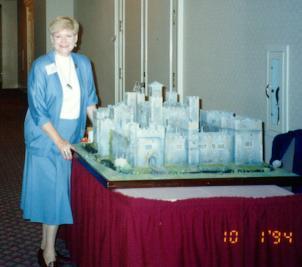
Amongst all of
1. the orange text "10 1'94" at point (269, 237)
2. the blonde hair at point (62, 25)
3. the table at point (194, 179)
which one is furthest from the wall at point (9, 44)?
the orange text "10 1'94" at point (269, 237)

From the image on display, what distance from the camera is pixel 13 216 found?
4551 mm

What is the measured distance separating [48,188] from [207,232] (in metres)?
1.23

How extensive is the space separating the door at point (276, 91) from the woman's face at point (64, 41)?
1257mm

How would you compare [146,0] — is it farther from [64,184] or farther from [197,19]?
[64,184]

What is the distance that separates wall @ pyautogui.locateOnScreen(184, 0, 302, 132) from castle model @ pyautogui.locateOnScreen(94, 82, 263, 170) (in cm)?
65

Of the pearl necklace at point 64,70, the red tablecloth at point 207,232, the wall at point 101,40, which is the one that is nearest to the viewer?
the red tablecloth at point 207,232

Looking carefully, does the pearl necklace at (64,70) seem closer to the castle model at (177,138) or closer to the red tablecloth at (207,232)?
the castle model at (177,138)

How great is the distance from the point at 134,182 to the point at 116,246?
0.29 meters

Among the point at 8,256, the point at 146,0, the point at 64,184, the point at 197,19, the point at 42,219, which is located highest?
the point at 146,0

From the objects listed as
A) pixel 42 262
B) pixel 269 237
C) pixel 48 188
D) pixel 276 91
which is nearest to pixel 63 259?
pixel 42 262

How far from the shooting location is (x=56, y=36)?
10.0 ft

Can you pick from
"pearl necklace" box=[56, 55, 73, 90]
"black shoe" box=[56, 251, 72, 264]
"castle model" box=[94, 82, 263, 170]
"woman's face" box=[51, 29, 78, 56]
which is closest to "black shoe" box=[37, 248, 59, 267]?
"black shoe" box=[56, 251, 72, 264]

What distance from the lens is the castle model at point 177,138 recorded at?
262cm

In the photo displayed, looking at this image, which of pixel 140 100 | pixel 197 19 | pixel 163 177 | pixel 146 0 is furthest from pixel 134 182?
pixel 146 0
